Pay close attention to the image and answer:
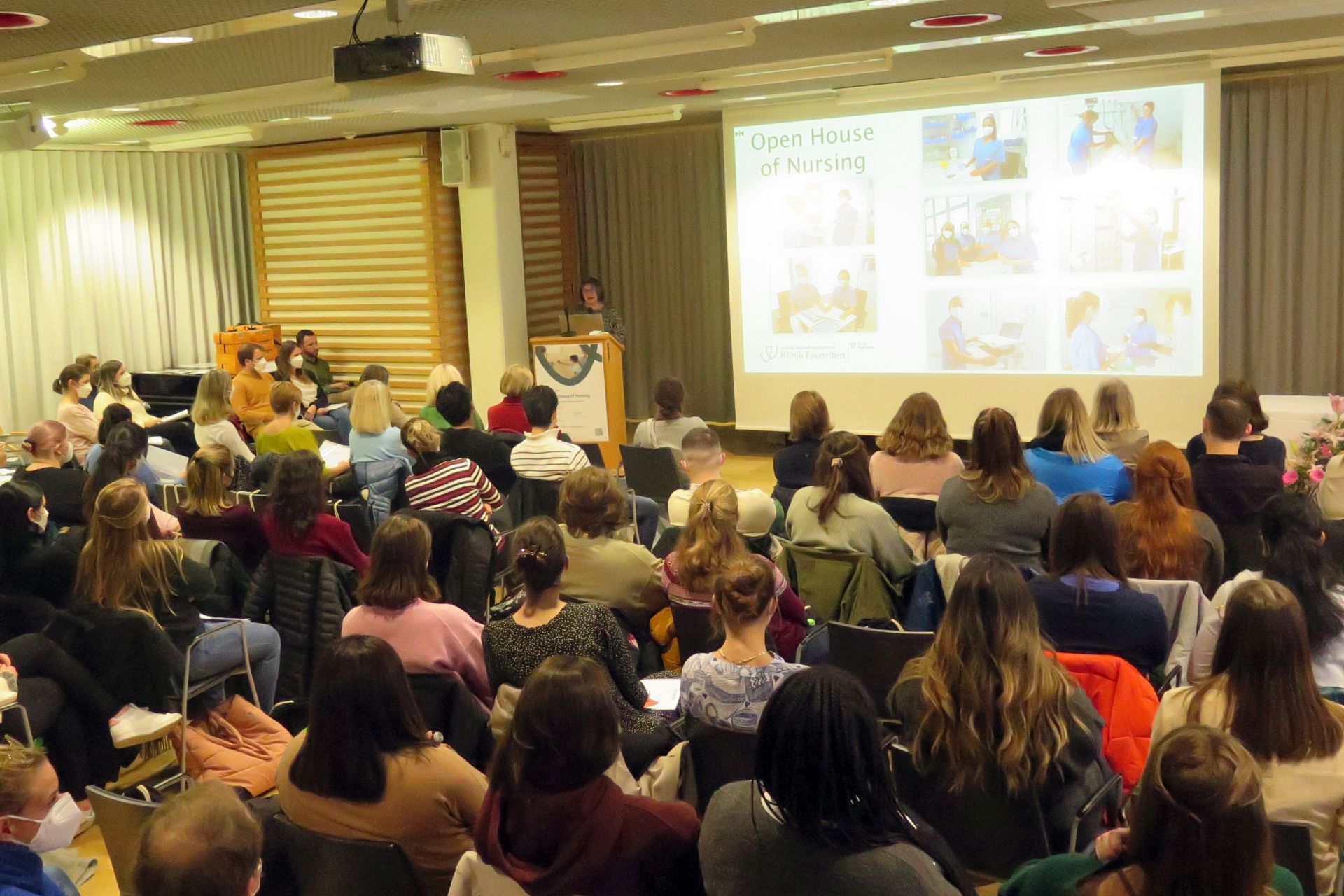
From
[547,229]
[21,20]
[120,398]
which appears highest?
[21,20]

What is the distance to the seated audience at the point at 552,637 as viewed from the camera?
10.5 ft

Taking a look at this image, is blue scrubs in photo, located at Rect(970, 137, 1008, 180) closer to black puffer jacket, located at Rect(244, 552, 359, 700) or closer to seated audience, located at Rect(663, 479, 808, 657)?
seated audience, located at Rect(663, 479, 808, 657)

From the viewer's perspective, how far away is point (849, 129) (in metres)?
9.20

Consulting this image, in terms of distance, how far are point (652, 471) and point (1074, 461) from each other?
6.83 feet

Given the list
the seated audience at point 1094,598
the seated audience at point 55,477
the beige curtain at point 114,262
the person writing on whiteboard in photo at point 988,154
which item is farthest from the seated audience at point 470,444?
the beige curtain at point 114,262

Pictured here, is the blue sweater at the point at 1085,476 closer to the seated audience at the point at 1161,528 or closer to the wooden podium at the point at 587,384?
the seated audience at the point at 1161,528

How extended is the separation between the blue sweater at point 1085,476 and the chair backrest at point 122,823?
3685mm

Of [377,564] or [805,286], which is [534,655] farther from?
[805,286]

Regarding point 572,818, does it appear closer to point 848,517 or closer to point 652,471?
point 848,517

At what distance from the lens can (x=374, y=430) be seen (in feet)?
20.5

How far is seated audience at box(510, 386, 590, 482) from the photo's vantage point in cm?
585

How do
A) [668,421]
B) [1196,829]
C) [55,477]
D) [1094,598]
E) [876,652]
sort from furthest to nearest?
1. [668,421]
2. [55,477]
3. [876,652]
4. [1094,598]
5. [1196,829]

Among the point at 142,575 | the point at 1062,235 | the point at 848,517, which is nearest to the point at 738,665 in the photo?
the point at 848,517

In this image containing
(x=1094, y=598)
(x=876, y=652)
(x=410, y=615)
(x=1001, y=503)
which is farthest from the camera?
(x=1001, y=503)
